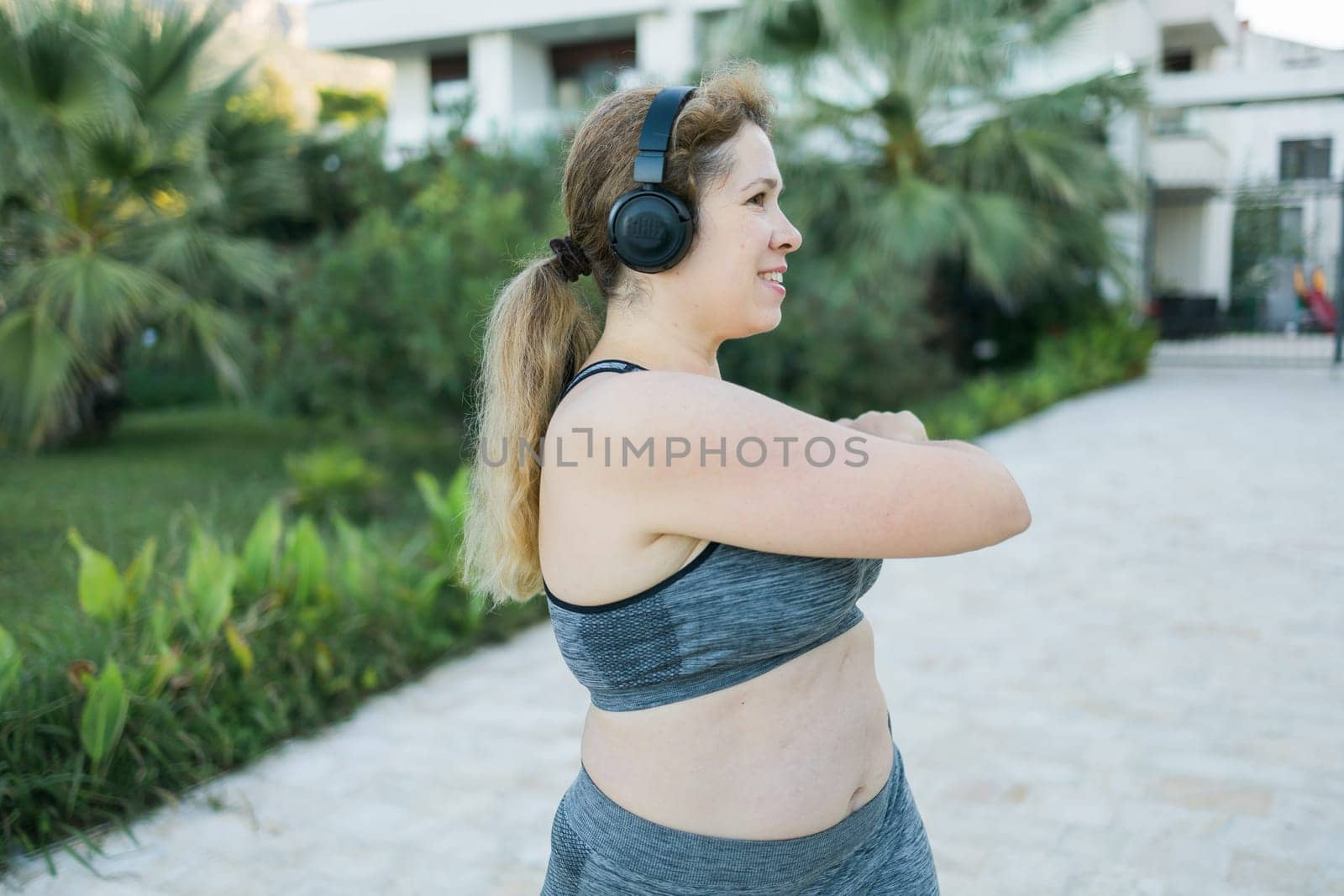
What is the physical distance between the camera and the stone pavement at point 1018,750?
3.08 metres

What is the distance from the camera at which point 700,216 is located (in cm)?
138

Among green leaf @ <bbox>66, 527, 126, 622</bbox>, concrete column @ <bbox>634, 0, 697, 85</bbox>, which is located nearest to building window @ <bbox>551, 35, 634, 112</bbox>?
concrete column @ <bbox>634, 0, 697, 85</bbox>

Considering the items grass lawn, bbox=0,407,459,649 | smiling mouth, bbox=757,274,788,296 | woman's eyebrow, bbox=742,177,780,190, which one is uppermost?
woman's eyebrow, bbox=742,177,780,190

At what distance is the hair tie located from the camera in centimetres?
154

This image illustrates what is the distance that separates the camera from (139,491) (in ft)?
28.3

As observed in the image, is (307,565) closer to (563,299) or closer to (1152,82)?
(563,299)

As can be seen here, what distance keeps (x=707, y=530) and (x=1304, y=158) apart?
2862 cm

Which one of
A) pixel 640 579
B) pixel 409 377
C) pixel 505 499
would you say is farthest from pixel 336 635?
pixel 409 377

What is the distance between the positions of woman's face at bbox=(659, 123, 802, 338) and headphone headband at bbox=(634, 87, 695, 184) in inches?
2.8

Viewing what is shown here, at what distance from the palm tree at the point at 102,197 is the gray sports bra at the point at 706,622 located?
20.5 feet

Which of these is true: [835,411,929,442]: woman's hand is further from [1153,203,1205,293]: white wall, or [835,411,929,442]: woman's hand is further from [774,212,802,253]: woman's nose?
[1153,203,1205,293]: white wall

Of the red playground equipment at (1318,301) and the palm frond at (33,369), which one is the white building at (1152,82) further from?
the palm frond at (33,369)

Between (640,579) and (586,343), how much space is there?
1.42ft

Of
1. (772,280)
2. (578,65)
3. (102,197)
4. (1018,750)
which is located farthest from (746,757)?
(578,65)
